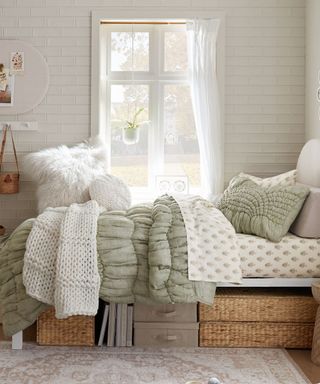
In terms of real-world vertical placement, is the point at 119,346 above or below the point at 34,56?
below

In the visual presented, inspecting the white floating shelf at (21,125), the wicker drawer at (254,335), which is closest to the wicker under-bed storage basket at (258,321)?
the wicker drawer at (254,335)

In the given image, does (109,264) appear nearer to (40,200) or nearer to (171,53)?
(40,200)

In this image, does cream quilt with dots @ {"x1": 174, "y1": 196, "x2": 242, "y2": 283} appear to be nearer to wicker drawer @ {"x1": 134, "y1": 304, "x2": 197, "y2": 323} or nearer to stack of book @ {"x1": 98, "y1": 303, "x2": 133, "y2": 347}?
wicker drawer @ {"x1": 134, "y1": 304, "x2": 197, "y2": 323}

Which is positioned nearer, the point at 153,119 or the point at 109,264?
the point at 109,264

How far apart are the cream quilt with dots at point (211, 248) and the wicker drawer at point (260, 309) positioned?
0.58ft

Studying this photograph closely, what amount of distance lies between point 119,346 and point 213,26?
2.52 meters

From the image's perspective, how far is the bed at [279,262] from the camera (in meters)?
3.20

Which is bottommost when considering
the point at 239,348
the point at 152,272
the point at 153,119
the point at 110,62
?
the point at 239,348

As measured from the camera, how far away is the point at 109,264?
3062 millimetres

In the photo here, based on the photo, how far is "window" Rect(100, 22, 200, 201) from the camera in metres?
4.63

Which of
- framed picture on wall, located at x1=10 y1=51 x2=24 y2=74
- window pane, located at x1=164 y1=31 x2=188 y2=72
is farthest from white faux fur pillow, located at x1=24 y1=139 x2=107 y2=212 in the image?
window pane, located at x1=164 y1=31 x2=188 y2=72

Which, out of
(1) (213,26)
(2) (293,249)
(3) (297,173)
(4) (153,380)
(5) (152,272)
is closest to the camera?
(4) (153,380)

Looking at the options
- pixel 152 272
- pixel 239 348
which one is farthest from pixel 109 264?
pixel 239 348

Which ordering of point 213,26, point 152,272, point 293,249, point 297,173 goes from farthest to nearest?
point 213,26
point 297,173
point 293,249
point 152,272
